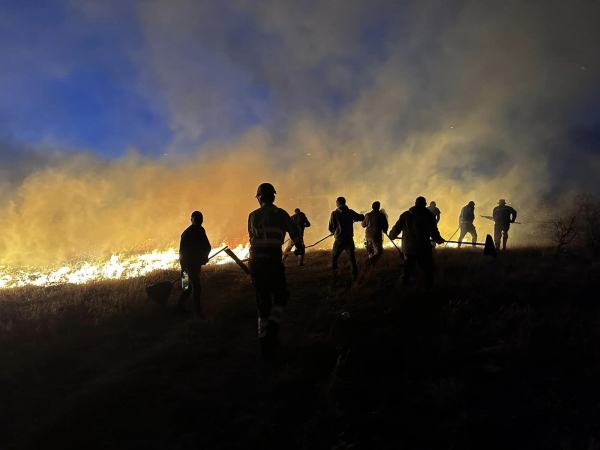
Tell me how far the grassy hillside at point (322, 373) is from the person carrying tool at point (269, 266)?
48 centimetres

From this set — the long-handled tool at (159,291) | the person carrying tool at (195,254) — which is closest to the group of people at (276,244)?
the person carrying tool at (195,254)

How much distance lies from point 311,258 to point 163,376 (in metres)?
10.3

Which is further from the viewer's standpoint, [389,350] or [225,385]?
[389,350]

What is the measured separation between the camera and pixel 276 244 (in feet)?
16.0

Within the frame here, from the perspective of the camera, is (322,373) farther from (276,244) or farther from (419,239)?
(419,239)

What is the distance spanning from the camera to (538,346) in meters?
4.61

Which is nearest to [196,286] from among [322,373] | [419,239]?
[322,373]

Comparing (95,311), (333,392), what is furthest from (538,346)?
(95,311)

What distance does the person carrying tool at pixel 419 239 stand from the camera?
24.1ft

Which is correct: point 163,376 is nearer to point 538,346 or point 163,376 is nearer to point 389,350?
point 389,350

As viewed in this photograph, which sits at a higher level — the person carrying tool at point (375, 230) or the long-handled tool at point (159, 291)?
the person carrying tool at point (375, 230)

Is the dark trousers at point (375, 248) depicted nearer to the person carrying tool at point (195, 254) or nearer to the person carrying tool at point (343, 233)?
the person carrying tool at point (343, 233)

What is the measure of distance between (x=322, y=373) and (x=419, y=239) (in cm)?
415

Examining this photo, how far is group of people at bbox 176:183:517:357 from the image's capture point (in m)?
4.79
